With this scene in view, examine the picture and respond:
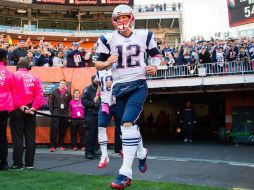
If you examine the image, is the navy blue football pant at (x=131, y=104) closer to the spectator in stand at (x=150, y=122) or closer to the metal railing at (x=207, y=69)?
the metal railing at (x=207, y=69)

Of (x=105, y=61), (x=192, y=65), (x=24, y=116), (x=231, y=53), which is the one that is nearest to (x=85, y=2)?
(x=192, y=65)

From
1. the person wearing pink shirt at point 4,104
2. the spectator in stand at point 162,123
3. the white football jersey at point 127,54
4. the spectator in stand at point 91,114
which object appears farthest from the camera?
the spectator in stand at point 162,123

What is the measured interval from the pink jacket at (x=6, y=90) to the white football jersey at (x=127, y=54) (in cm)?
290

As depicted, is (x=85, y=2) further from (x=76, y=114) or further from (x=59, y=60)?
(x=76, y=114)

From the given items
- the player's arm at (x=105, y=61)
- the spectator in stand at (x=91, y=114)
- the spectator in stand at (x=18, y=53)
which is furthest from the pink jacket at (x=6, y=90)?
the spectator in stand at (x=18, y=53)

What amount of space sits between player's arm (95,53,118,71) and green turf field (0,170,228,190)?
1.64 metres

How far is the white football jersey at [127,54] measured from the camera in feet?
15.8

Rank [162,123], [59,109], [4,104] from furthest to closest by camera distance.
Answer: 1. [162,123]
2. [59,109]
3. [4,104]

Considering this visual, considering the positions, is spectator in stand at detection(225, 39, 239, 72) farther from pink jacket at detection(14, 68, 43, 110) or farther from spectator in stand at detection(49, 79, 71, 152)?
pink jacket at detection(14, 68, 43, 110)

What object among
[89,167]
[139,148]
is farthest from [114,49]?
[89,167]

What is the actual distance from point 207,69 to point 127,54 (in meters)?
11.9

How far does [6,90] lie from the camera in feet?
23.1

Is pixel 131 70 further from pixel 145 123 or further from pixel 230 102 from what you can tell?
pixel 145 123

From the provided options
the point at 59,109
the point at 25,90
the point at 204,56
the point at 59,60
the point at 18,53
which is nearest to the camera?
the point at 25,90
